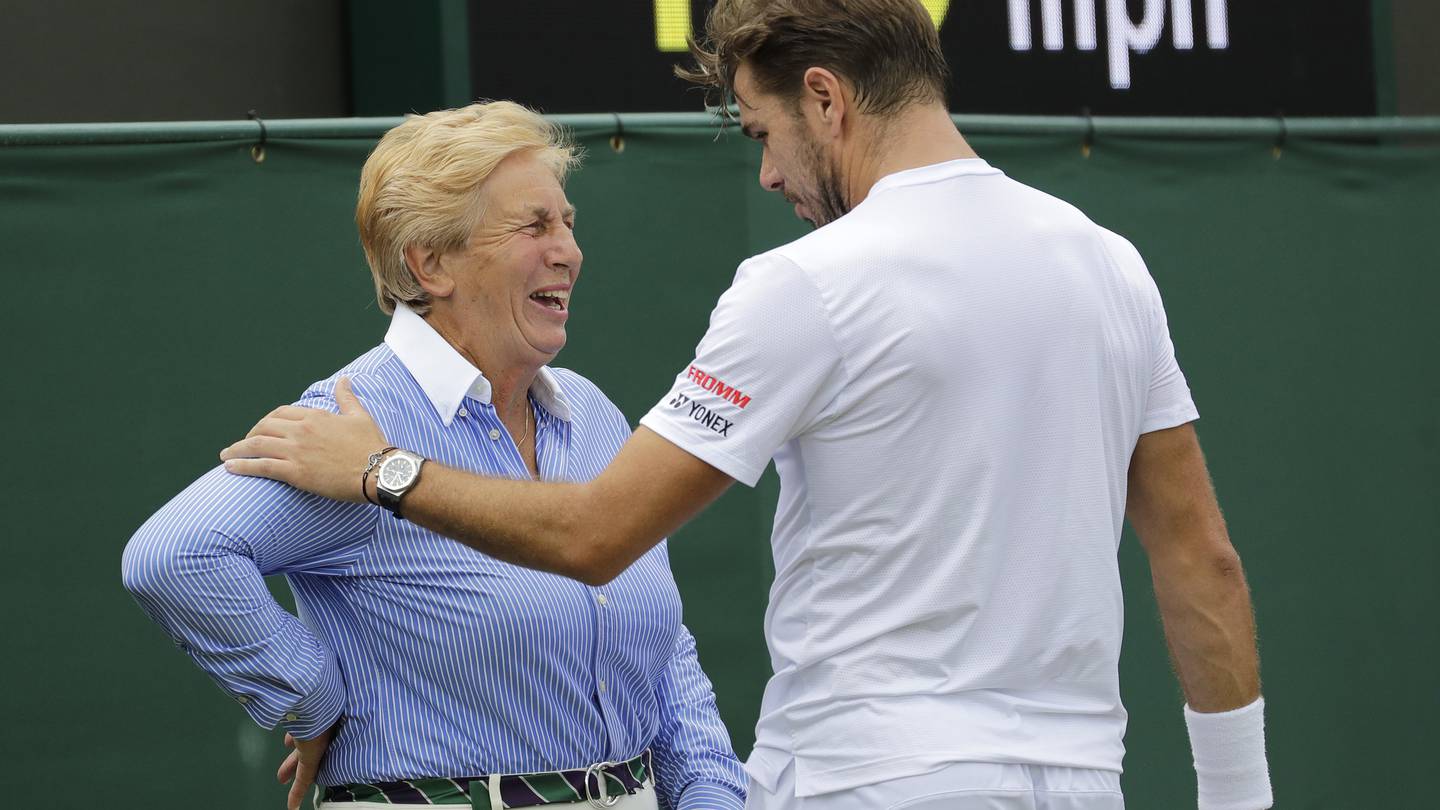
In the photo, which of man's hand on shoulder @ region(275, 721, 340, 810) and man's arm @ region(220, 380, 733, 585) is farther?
man's hand on shoulder @ region(275, 721, 340, 810)

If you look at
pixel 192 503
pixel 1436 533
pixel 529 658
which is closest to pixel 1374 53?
A: pixel 1436 533

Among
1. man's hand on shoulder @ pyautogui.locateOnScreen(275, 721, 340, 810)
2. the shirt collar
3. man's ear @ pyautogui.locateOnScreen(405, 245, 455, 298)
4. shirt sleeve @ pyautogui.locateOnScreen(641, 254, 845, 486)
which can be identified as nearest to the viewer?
shirt sleeve @ pyautogui.locateOnScreen(641, 254, 845, 486)

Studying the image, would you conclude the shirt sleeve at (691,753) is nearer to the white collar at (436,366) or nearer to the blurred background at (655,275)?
the white collar at (436,366)

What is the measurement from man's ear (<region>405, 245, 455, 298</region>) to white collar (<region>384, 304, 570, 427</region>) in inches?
1.8

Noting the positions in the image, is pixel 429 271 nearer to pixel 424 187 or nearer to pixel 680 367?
pixel 424 187

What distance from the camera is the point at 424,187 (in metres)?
2.35

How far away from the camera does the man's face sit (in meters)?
1.90

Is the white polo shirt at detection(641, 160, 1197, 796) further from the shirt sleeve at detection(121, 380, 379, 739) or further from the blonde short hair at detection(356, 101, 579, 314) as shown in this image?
the blonde short hair at detection(356, 101, 579, 314)

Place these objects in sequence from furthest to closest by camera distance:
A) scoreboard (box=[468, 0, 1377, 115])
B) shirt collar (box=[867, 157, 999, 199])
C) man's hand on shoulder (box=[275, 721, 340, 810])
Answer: scoreboard (box=[468, 0, 1377, 115]) < man's hand on shoulder (box=[275, 721, 340, 810]) < shirt collar (box=[867, 157, 999, 199])

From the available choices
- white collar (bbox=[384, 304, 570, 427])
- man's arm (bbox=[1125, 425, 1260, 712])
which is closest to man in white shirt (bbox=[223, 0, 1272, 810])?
man's arm (bbox=[1125, 425, 1260, 712])

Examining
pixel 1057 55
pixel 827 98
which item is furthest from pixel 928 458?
pixel 1057 55

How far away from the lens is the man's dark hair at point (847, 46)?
1.84 meters

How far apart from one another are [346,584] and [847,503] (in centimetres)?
74

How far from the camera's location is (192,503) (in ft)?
6.68
